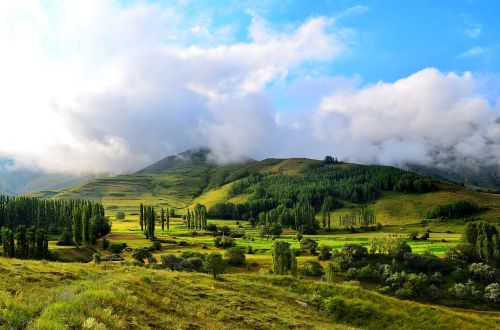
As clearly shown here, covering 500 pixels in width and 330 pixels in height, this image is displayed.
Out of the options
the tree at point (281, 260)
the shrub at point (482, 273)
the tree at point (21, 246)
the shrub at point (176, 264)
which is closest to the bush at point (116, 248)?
the shrub at point (176, 264)

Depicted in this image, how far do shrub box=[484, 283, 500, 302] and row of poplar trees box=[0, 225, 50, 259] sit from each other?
11647 centimetres

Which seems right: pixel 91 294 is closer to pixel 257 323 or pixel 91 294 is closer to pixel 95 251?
pixel 257 323

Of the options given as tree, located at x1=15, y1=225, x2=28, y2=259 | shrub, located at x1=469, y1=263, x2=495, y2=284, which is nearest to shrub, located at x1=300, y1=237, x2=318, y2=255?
shrub, located at x1=469, y1=263, x2=495, y2=284

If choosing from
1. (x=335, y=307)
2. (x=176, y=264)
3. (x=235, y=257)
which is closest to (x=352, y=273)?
(x=235, y=257)

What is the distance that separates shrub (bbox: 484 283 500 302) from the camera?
99062mm

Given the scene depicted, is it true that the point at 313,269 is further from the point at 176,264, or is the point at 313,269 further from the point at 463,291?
the point at 176,264

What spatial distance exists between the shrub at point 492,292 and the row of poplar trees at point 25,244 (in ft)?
382

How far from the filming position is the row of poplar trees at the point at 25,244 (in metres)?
96.0

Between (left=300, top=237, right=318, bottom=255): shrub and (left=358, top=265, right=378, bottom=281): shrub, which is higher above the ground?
(left=300, top=237, right=318, bottom=255): shrub

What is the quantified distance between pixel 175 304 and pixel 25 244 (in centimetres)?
8337

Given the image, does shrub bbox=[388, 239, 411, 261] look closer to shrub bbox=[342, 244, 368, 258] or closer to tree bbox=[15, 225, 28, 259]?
shrub bbox=[342, 244, 368, 258]

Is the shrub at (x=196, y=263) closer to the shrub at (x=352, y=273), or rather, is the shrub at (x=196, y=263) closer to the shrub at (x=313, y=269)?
the shrub at (x=313, y=269)

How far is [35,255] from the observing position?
9794 centimetres

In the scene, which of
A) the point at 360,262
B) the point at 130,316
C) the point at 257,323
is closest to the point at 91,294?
the point at 130,316
